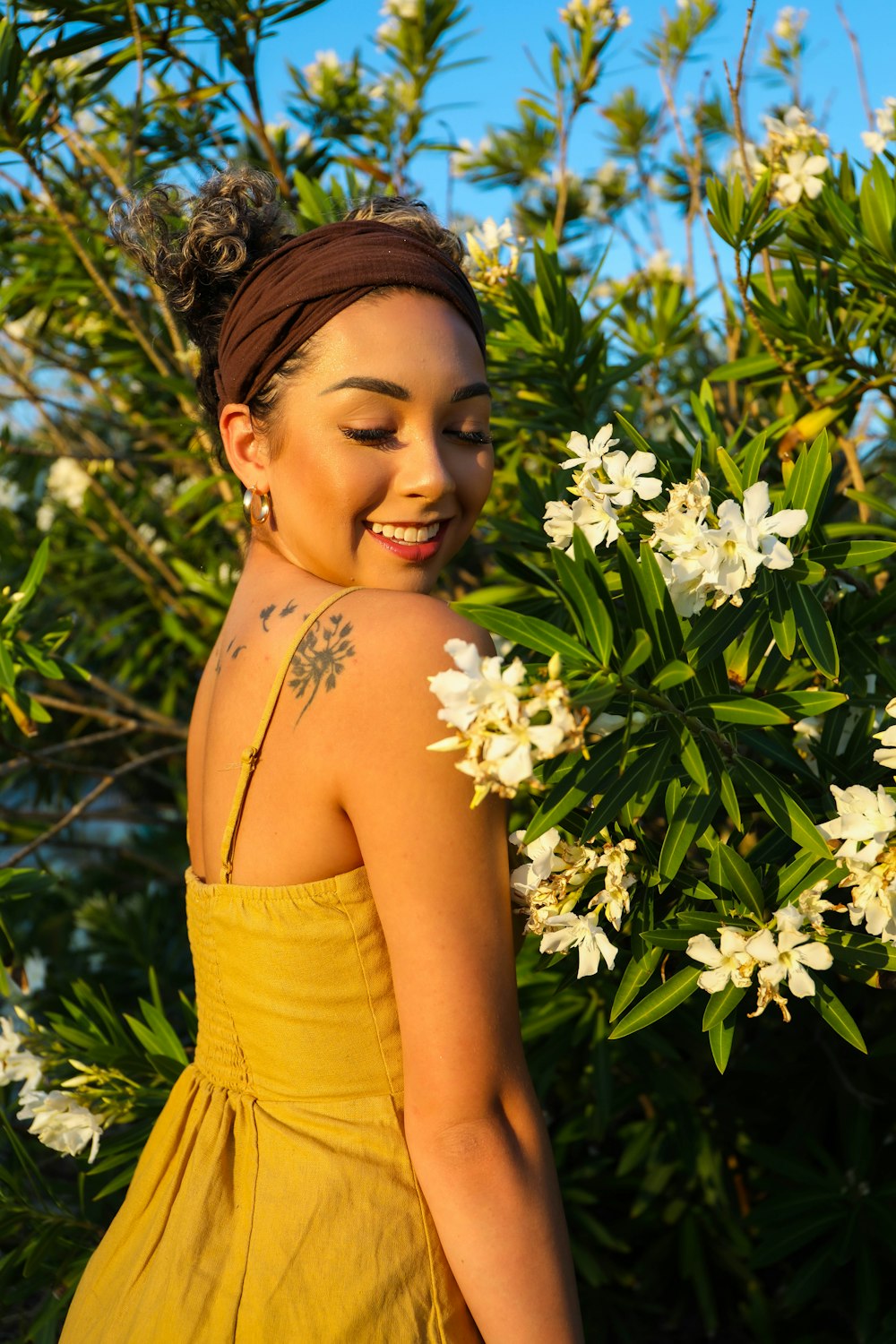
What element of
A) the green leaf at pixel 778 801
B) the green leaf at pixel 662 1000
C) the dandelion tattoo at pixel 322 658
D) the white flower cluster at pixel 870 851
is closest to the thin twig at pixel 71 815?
the dandelion tattoo at pixel 322 658

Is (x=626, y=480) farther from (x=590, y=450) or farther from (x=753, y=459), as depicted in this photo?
(x=753, y=459)

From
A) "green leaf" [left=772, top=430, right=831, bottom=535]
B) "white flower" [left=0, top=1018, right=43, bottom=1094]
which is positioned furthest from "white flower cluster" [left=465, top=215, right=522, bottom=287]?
"white flower" [left=0, top=1018, right=43, bottom=1094]

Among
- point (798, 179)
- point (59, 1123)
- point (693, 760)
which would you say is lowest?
point (59, 1123)

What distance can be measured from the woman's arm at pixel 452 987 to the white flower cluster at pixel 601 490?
25 centimetres

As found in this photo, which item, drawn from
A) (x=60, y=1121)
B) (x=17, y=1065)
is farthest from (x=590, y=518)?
(x=17, y=1065)

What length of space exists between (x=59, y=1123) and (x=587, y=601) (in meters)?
1.33

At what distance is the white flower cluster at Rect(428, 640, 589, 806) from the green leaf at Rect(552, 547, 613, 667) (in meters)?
0.13

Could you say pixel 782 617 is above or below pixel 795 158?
below

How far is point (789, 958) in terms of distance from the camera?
1117 millimetres

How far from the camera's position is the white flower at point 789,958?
3.58 ft

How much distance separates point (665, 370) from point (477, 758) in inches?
114

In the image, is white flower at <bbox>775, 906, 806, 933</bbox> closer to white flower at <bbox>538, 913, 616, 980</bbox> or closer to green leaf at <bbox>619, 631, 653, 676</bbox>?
white flower at <bbox>538, 913, 616, 980</bbox>

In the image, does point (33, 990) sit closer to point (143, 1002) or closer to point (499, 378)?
point (143, 1002)

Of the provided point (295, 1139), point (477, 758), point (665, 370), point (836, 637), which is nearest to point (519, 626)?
point (477, 758)
